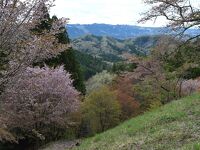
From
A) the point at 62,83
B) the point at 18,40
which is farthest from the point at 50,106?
the point at 18,40

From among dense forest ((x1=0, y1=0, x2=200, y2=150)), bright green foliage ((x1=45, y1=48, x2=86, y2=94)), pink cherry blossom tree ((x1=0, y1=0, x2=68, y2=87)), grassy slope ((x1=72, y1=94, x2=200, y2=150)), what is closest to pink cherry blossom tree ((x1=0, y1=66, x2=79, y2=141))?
dense forest ((x1=0, y1=0, x2=200, y2=150))

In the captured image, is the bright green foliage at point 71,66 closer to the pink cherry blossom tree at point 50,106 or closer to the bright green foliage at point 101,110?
the bright green foliage at point 101,110

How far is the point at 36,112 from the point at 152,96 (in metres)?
20.4

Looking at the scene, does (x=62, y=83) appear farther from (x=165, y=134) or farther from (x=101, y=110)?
(x=165, y=134)

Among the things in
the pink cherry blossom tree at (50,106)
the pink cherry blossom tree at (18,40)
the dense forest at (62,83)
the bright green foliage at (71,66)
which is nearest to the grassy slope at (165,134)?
the dense forest at (62,83)

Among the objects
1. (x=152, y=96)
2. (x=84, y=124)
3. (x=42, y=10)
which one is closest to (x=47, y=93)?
(x=84, y=124)

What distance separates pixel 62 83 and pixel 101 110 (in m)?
5.22

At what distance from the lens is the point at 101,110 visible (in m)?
49.8

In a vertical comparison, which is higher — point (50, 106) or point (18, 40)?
point (18, 40)

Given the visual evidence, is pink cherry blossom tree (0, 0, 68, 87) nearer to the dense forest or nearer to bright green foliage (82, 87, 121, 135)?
the dense forest

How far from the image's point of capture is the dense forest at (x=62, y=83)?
1458 cm

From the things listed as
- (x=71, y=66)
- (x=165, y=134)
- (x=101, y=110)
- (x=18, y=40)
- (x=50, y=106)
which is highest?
(x=18, y=40)

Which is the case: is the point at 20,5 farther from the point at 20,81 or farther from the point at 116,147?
the point at 116,147

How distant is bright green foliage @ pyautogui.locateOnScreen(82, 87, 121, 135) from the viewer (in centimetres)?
4953
